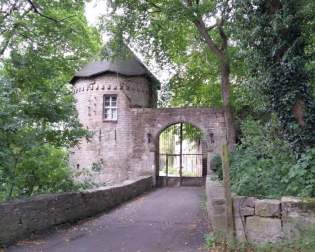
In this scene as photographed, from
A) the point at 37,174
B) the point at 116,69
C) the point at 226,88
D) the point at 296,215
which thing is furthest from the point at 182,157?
the point at 296,215

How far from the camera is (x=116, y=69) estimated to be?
2377 cm

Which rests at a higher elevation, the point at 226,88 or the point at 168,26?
the point at 168,26

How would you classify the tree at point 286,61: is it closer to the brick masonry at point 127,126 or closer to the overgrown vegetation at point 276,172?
the overgrown vegetation at point 276,172

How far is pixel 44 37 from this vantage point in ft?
54.9

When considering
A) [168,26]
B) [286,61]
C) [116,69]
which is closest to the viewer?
[286,61]

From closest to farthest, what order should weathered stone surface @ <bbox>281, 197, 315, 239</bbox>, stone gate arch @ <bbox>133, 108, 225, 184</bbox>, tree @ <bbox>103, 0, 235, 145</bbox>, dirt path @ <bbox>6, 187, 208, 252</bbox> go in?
weathered stone surface @ <bbox>281, 197, 315, 239</bbox> → dirt path @ <bbox>6, 187, 208, 252</bbox> → tree @ <bbox>103, 0, 235, 145</bbox> → stone gate arch @ <bbox>133, 108, 225, 184</bbox>

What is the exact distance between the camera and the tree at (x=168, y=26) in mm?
16141

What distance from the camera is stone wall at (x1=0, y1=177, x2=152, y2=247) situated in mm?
7594

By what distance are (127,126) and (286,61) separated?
1564 centimetres

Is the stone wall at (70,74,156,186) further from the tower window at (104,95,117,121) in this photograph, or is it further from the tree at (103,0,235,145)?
the tree at (103,0,235,145)

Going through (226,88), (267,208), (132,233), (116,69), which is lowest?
(132,233)

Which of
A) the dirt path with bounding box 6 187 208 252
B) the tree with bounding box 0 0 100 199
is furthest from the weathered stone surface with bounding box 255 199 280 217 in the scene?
the tree with bounding box 0 0 100 199

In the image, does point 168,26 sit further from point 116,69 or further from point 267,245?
point 267,245

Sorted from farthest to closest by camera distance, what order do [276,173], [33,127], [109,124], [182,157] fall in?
1. [182,157]
2. [109,124]
3. [33,127]
4. [276,173]
